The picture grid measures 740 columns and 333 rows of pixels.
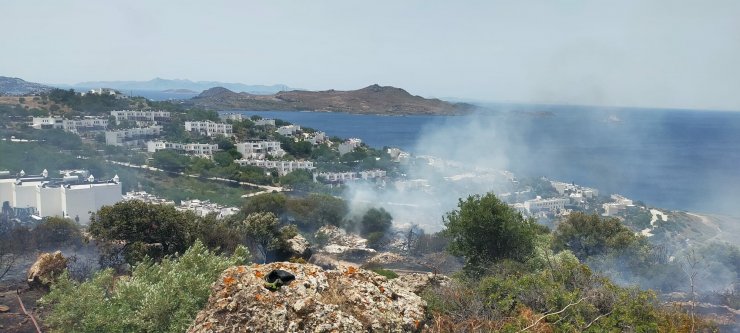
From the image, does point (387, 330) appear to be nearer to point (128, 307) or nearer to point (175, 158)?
point (128, 307)

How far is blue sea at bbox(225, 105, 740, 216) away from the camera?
154 feet

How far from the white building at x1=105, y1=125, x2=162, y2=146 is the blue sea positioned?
25886 mm

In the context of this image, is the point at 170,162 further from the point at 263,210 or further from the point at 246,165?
the point at 263,210

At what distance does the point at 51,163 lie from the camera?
28.9 m

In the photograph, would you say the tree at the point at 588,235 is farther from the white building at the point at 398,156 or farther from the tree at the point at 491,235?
the white building at the point at 398,156

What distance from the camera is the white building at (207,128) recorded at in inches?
1901

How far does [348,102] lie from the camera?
140750 mm

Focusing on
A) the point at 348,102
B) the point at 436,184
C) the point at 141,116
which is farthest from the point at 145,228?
the point at 348,102

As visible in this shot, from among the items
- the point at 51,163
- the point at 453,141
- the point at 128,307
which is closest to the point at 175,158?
the point at 51,163

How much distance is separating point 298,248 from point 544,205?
1863 centimetres

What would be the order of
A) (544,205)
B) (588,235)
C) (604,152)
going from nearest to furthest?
(588,235)
(544,205)
(604,152)

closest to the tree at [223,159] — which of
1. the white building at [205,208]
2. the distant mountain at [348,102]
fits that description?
the white building at [205,208]

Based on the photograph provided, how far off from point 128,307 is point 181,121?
1902 inches

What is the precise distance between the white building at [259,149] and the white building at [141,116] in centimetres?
1162
